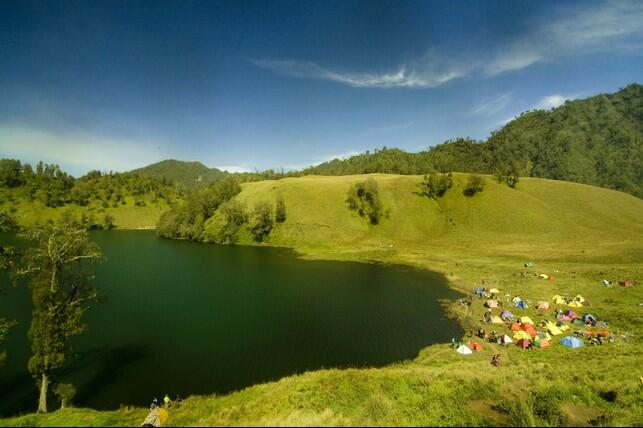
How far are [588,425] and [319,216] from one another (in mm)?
134369

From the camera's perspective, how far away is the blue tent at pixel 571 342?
143ft

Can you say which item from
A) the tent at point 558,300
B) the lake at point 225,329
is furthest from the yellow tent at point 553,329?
the tent at point 558,300

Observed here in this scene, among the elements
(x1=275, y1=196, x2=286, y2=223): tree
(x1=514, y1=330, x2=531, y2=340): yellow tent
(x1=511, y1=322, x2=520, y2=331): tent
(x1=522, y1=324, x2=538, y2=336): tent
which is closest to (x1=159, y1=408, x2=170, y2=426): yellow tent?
(x1=514, y1=330, x2=531, y2=340): yellow tent

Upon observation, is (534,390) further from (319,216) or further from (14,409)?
(319,216)

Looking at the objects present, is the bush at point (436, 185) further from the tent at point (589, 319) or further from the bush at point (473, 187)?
the tent at point (589, 319)

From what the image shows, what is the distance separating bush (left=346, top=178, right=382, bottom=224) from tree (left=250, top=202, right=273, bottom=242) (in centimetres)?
4079

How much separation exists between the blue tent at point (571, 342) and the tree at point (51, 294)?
186 feet

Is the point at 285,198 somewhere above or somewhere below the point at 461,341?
above

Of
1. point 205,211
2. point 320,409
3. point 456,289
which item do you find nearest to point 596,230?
point 456,289

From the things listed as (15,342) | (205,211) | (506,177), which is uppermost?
(506,177)

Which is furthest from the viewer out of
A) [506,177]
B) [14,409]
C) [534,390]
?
[506,177]

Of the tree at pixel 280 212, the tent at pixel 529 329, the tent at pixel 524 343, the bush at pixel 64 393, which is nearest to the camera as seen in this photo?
the bush at pixel 64 393

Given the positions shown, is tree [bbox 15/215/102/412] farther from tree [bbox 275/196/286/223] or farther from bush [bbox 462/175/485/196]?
bush [bbox 462/175/485/196]

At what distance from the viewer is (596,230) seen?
445 ft
